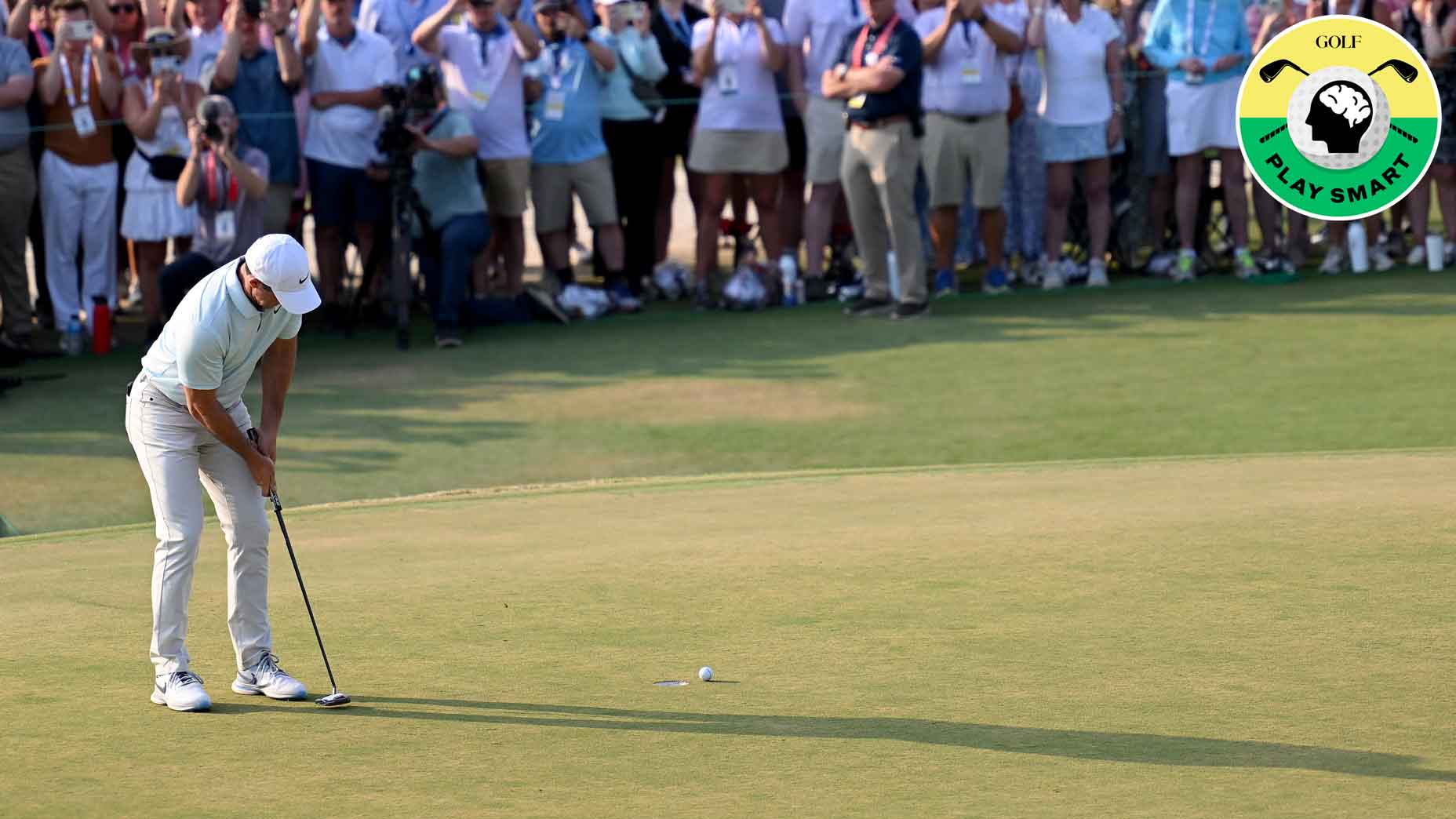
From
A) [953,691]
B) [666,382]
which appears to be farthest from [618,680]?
[666,382]

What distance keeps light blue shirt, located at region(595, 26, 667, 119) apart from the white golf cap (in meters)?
8.87

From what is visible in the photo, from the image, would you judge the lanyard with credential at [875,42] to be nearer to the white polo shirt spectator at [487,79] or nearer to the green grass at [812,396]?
the green grass at [812,396]

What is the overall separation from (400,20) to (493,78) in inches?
37.6

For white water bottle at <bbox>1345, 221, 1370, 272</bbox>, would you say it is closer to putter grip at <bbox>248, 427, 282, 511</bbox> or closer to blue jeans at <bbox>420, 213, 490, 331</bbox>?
blue jeans at <bbox>420, 213, 490, 331</bbox>

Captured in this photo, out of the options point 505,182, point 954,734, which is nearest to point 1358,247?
point 505,182

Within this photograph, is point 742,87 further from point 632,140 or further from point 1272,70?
point 1272,70

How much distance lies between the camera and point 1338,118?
12.6m

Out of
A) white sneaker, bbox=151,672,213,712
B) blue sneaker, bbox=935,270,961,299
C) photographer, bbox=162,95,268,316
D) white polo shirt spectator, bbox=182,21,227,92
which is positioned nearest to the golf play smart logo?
blue sneaker, bbox=935,270,961,299

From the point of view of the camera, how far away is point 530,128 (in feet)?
46.9

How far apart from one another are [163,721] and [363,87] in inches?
331

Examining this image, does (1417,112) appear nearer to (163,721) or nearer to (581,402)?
(581,402)

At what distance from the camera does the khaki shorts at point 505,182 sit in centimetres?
1386

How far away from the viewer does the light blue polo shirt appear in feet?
18.8

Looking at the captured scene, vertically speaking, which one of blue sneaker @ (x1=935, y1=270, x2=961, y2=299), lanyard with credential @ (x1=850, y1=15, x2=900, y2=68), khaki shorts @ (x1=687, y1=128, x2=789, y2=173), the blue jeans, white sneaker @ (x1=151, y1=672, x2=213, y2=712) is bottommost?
blue sneaker @ (x1=935, y1=270, x2=961, y2=299)
